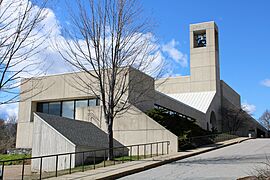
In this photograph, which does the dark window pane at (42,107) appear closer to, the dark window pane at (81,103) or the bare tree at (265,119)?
the dark window pane at (81,103)

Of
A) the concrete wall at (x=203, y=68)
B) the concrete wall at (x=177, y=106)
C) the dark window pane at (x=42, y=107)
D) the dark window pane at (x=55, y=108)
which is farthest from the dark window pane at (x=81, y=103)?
the concrete wall at (x=203, y=68)

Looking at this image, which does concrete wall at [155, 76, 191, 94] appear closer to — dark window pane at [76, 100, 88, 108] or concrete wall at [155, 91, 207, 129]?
concrete wall at [155, 91, 207, 129]

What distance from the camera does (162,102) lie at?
118 feet

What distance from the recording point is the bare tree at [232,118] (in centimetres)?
5886

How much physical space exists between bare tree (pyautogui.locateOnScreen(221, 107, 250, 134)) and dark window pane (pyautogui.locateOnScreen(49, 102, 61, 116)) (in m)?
34.6

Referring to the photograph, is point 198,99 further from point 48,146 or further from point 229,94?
point 48,146

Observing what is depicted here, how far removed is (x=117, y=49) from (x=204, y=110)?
3367cm

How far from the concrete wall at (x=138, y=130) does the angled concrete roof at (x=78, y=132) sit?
39.7 inches

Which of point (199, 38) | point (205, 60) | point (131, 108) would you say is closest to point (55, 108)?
point (131, 108)

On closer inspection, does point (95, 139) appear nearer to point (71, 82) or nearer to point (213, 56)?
point (71, 82)

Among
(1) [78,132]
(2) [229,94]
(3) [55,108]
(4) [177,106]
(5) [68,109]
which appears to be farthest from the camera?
(2) [229,94]

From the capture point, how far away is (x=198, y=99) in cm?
5512

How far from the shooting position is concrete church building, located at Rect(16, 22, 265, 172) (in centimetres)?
2239

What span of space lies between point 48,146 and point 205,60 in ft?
136
